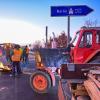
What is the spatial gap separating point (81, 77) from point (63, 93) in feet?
2.23

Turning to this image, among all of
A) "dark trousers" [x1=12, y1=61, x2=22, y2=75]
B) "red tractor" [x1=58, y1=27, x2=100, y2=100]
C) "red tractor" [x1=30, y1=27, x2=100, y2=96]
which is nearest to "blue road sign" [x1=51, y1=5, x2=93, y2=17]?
"red tractor" [x1=30, y1=27, x2=100, y2=96]

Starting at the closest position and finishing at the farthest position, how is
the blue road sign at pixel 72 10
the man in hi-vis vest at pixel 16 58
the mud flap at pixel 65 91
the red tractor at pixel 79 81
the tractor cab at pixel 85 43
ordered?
the red tractor at pixel 79 81 < the mud flap at pixel 65 91 < the tractor cab at pixel 85 43 < the blue road sign at pixel 72 10 < the man in hi-vis vest at pixel 16 58

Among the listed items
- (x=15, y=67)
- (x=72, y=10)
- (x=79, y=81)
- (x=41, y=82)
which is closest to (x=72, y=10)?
(x=72, y=10)

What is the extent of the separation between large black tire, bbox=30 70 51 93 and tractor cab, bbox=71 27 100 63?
1233 mm

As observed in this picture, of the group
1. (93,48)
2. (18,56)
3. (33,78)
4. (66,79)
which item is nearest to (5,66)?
(18,56)

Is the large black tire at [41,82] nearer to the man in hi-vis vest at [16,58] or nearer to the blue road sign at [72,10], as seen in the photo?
the blue road sign at [72,10]

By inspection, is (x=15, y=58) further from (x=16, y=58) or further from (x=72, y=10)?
(x=72, y=10)

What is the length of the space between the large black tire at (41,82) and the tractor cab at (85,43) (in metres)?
1.23

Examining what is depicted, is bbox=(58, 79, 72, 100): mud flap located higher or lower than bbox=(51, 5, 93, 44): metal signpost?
lower

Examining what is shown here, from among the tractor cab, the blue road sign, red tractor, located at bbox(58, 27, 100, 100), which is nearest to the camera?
red tractor, located at bbox(58, 27, 100, 100)

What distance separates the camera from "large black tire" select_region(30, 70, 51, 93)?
12852 mm

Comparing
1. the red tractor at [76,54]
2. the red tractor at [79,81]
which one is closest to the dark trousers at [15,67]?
the red tractor at [76,54]

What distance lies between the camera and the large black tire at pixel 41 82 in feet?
42.2

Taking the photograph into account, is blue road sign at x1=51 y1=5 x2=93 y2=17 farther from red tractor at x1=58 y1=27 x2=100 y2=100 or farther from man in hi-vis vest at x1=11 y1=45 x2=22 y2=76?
red tractor at x1=58 y1=27 x2=100 y2=100
